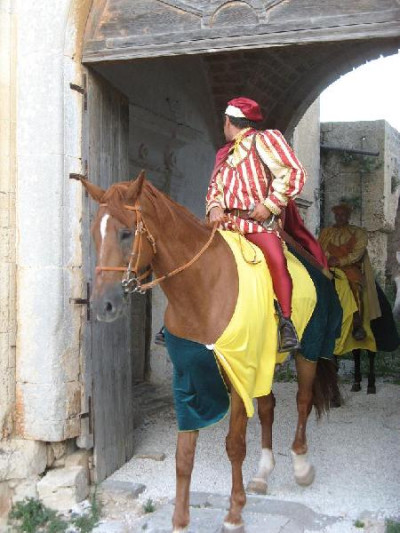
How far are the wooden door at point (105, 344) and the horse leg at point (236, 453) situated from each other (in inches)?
50.2

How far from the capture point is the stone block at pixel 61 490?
15.9 feet

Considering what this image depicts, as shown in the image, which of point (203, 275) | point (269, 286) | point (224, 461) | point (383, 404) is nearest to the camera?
point (203, 275)

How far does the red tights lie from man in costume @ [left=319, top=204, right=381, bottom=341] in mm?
3664

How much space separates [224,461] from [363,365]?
15.4 ft

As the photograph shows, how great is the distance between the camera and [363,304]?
8.07 metres

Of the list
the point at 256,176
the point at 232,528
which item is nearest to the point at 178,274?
the point at 256,176

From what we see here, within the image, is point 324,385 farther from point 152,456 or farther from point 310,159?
point 310,159

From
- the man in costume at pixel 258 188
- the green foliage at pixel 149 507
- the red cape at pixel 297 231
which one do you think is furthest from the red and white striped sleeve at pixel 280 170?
the green foliage at pixel 149 507

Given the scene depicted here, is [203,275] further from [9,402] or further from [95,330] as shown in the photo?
[9,402]

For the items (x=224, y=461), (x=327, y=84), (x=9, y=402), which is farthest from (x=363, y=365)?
(x=9, y=402)

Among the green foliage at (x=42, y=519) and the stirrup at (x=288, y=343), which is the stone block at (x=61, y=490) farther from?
the stirrup at (x=288, y=343)

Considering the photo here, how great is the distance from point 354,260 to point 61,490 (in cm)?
449

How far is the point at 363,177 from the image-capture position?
13.5m

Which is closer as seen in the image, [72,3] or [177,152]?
[72,3]
